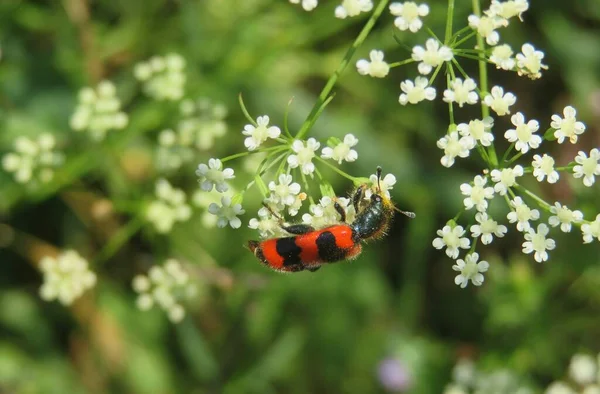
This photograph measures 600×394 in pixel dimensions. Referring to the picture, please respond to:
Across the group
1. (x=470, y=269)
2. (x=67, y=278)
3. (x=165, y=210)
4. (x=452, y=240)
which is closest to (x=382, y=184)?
(x=452, y=240)

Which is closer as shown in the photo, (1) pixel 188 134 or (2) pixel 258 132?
(2) pixel 258 132

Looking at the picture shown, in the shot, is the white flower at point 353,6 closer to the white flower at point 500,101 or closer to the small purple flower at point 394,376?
the white flower at point 500,101

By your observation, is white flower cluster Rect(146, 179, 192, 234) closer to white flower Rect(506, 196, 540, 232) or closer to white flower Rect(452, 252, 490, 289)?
white flower Rect(452, 252, 490, 289)

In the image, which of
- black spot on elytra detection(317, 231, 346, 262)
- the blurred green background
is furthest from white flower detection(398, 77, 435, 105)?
the blurred green background

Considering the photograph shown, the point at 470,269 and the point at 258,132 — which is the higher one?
the point at 258,132

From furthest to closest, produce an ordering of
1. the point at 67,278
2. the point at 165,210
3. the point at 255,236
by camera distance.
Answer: the point at 255,236 → the point at 67,278 → the point at 165,210

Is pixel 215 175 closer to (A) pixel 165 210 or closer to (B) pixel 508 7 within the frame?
(A) pixel 165 210

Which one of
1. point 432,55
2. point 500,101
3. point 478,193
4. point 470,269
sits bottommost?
point 470,269

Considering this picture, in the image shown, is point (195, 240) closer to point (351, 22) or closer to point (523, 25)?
point (351, 22)
